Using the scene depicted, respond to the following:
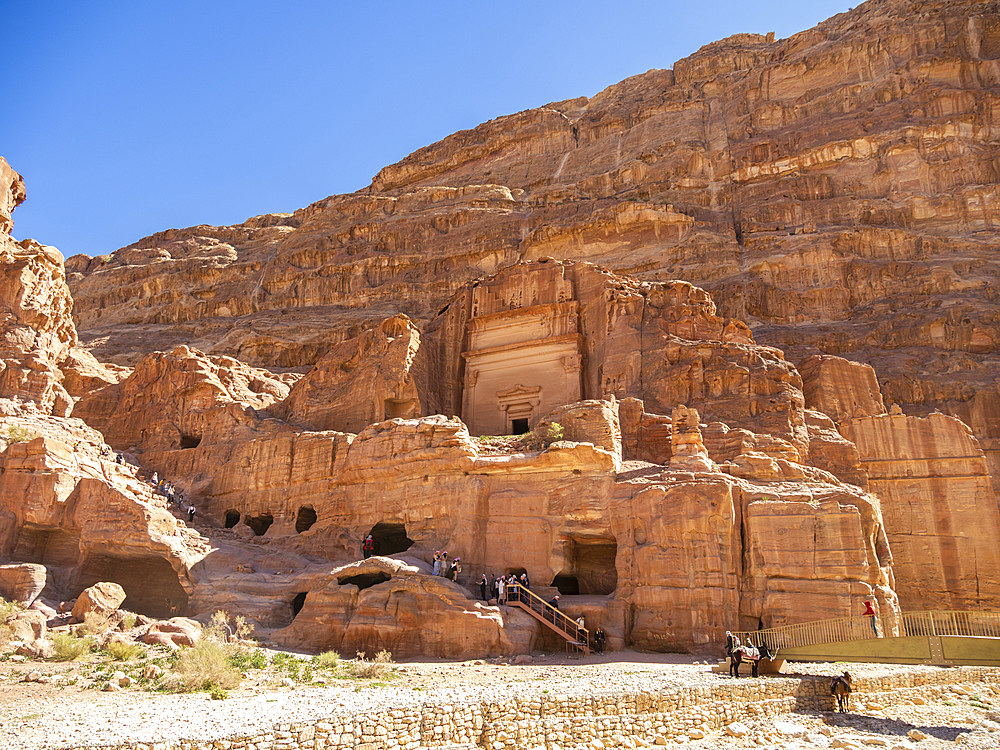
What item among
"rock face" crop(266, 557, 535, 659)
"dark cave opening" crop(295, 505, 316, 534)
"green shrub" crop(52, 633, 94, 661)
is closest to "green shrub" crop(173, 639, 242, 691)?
"green shrub" crop(52, 633, 94, 661)

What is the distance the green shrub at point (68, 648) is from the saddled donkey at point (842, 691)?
1667 cm

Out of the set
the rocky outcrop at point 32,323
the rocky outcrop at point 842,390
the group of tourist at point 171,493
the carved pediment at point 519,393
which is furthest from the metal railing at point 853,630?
the rocky outcrop at point 32,323

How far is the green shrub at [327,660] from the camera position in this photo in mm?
16703

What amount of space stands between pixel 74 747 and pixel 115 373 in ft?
108

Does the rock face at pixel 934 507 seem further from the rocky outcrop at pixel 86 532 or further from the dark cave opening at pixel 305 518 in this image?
the rocky outcrop at pixel 86 532

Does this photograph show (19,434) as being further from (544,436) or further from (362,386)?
(544,436)

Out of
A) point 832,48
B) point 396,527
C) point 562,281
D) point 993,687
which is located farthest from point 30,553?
point 832,48

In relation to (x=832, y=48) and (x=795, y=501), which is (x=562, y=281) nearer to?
(x=795, y=501)

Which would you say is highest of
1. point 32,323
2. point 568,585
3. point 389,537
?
point 32,323

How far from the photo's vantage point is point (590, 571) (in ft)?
74.9

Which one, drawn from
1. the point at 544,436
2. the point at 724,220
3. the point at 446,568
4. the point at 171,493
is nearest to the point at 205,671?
the point at 446,568

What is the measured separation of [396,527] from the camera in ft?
83.1

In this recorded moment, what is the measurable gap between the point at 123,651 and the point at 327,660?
4664 mm

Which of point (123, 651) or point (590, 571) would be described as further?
point (590, 571)
